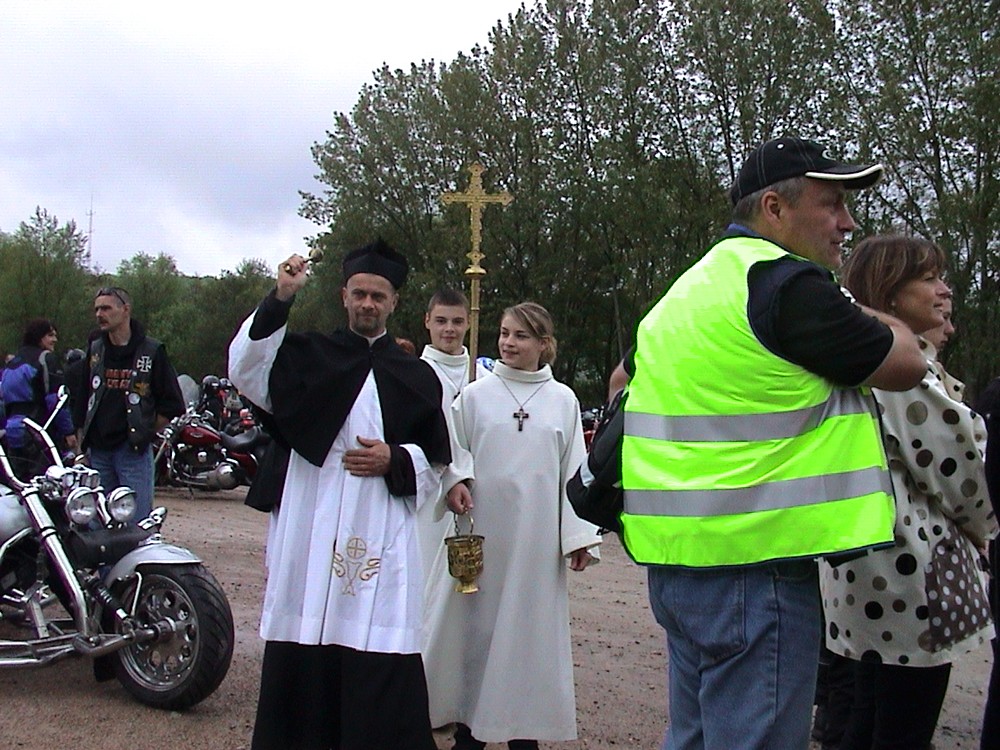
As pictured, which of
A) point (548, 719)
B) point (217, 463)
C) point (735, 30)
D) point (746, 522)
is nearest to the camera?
point (746, 522)

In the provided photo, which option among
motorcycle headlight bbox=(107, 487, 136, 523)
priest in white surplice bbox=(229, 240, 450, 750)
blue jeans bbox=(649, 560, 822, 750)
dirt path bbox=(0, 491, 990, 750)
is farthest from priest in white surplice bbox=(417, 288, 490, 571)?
blue jeans bbox=(649, 560, 822, 750)

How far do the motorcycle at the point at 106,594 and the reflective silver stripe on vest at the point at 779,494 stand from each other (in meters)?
3.20

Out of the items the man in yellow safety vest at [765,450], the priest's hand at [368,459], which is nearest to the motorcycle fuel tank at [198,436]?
the priest's hand at [368,459]

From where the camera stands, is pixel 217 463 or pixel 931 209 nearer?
pixel 217 463

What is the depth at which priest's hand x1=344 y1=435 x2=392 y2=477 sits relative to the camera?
3906 millimetres

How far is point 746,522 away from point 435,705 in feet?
8.34

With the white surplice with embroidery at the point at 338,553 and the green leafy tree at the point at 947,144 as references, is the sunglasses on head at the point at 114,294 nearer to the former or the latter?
the white surplice with embroidery at the point at 338,553

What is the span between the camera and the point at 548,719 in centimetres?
435

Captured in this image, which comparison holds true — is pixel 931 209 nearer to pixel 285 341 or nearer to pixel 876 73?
pixel 876 73

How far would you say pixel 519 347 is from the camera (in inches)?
182

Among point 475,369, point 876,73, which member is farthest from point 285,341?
point 876,73

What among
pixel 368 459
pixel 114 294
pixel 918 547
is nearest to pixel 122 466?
pixel 114 294

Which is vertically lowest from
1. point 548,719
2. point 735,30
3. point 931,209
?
point 548,719

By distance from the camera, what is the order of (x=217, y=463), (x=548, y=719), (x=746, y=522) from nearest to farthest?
(x=746, y=522)
(x=548, y=719)
(x=217, y=463)
